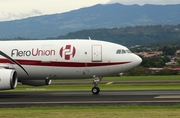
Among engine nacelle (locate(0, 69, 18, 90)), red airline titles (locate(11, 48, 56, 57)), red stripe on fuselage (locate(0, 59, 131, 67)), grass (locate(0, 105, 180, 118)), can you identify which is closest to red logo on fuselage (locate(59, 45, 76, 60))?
red stripe on fuselage (locate(0, 59, 131, 67))

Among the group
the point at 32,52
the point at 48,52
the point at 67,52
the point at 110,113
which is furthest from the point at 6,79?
the point at 110,113

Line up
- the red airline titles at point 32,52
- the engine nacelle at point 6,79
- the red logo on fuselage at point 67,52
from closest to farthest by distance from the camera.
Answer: the engine nacelle at point 6,79, the red logo on fuselage at point 67,52, the red airline titles at point 32,52

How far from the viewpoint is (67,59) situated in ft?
109

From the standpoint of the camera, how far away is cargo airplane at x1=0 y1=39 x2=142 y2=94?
3309 centimetres

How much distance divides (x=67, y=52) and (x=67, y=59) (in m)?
0.57

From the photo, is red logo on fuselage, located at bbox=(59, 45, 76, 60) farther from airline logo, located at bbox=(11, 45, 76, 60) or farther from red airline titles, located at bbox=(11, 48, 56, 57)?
red airline titles, located at bbox=(11, 48, 56, 57)

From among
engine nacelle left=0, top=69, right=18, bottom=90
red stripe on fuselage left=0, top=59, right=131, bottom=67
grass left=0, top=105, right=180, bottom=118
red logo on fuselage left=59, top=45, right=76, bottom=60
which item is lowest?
grass left=0, top=105, right=180, bottom=118

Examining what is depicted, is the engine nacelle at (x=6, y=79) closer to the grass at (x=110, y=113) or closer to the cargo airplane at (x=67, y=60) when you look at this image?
the cargo airplane at (x=67, y=60)

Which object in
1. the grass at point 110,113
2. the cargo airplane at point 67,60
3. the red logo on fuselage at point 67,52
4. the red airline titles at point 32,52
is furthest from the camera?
the red airline titles at point 32,52

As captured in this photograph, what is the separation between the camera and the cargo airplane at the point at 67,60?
3309cm

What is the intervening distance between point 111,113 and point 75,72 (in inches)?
523

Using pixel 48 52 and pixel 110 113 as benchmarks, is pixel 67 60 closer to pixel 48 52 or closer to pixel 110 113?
pixel 48 52

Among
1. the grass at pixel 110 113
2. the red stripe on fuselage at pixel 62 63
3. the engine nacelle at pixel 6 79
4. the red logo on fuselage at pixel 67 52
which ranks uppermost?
the red logo on fuselage at pixel 67 52

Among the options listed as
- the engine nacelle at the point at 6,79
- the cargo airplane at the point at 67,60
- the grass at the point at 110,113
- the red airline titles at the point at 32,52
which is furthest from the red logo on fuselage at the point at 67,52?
the grass at the point at 110,113
